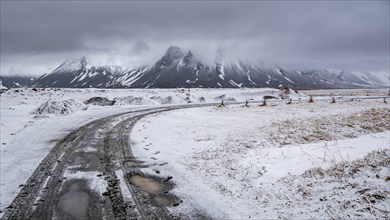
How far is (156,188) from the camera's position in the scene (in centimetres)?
912

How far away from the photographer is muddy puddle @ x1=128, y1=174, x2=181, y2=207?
802cm

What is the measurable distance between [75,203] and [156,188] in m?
2.26

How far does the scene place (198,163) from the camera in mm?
11875

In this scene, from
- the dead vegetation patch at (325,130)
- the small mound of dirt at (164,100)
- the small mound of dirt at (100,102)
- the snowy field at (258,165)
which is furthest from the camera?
the small mound of dirt at (164,100)

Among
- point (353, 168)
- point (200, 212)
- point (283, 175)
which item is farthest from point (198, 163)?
point (353, 168)

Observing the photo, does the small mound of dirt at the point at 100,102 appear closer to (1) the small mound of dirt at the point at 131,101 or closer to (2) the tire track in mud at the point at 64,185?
(1) the small mound of dirt at the point at 131,101

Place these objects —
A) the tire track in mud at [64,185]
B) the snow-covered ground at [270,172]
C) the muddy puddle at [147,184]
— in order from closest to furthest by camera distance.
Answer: the tire track in mud at [64,185] → the snow-covered ground at [270,172] → the muddy puddle at [147,184]

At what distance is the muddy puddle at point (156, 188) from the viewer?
802 cm

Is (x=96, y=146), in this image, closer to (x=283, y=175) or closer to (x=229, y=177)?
(x=229, y=177)

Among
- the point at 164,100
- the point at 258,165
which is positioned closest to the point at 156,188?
the point at 258,165

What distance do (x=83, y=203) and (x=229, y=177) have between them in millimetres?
4517

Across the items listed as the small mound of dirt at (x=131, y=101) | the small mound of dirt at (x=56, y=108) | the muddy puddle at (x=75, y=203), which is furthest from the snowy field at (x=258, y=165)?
the small mound of dirt at (x=131, y=101)

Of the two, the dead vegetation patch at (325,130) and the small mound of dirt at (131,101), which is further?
the small mound of dirt at (131,101)

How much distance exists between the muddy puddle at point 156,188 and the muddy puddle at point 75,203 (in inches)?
61.2
